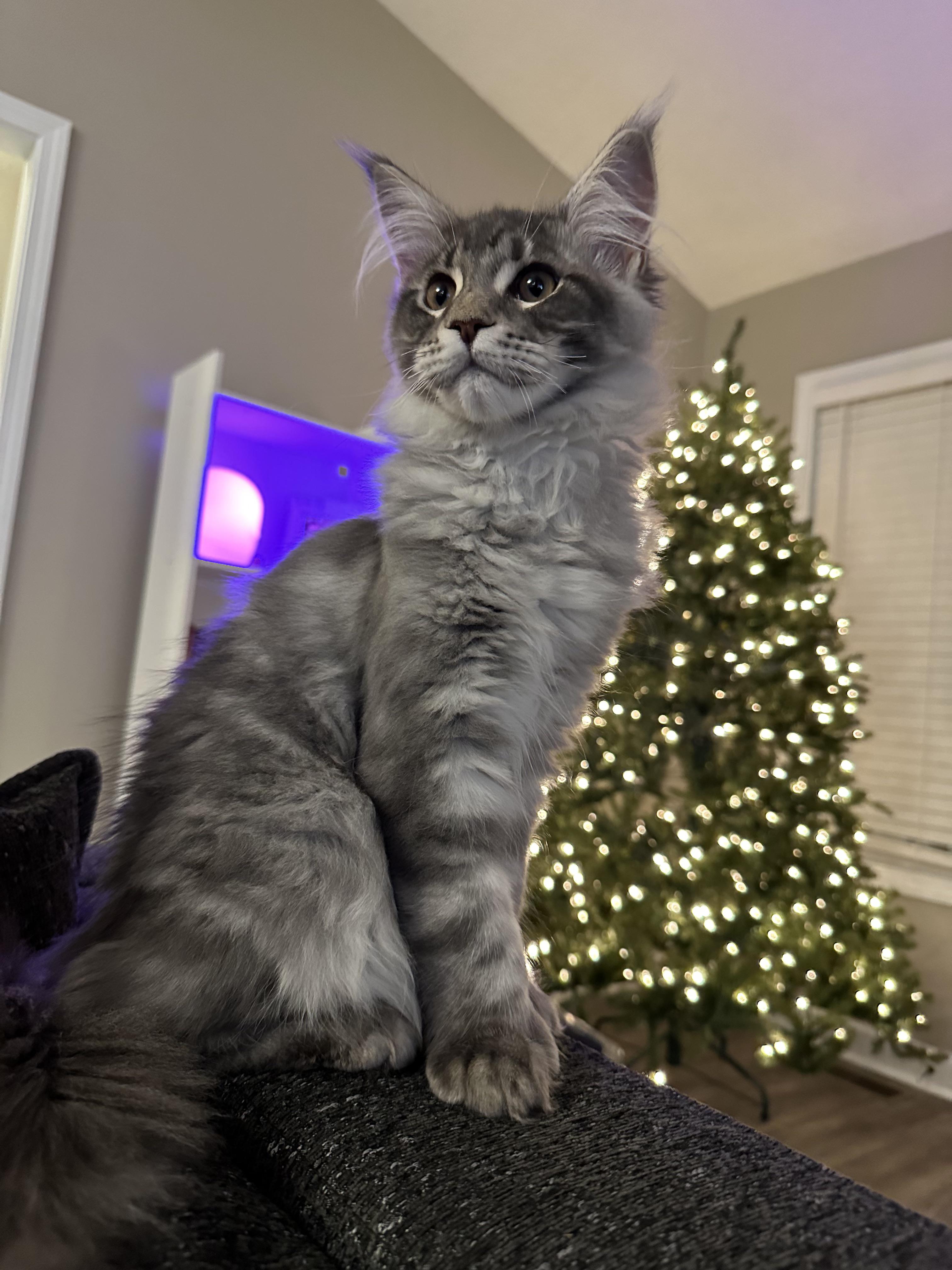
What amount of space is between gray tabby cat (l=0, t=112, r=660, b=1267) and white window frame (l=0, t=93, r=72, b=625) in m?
1.70

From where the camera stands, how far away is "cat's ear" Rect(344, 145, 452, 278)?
130 centimetres

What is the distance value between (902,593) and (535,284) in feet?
9.27

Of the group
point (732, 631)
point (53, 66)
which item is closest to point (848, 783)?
point (732, 631)

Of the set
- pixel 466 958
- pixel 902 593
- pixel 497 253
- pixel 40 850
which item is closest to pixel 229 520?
pixel 497 253

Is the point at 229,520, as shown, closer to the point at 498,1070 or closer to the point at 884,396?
the point at 498,1070

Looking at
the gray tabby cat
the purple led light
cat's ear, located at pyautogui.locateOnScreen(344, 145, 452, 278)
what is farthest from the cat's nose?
the purple led light

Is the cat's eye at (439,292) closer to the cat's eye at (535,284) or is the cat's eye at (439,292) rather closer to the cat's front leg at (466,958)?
the cat's eye at (535,284)

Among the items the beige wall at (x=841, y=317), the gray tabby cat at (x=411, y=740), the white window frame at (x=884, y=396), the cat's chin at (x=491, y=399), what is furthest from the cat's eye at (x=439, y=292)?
the beige wall at (x=841, y=317)

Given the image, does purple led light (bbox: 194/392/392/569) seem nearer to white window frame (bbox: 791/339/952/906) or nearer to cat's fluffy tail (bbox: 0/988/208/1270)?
cat's fluffy tail (bbox: 0/988/208/1270)

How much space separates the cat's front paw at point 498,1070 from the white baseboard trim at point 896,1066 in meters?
2.60

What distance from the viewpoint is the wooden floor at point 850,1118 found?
7.62 ft

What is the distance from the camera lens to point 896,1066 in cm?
309

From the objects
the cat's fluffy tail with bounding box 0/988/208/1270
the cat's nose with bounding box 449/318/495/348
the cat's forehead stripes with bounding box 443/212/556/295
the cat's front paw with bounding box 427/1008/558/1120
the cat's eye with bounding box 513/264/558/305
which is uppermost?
the cat's forehead stripes with bounding box 443/212/556/295

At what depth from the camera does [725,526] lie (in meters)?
2.69
